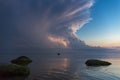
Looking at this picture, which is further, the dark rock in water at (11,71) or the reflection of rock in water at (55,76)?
the dark rock in water at (11,71)

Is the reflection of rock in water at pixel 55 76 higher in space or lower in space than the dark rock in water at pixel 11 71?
lower

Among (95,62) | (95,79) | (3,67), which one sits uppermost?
(95,62)

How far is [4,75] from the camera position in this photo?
44.3 meters

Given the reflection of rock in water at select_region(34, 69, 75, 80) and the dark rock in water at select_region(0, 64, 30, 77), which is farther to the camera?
the dark rock in water at select_region(0, 64, 30, 77)

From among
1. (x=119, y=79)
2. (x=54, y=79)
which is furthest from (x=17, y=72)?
(x=119, y=79)

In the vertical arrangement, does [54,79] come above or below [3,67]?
below

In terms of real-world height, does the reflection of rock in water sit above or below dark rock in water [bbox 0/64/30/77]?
below

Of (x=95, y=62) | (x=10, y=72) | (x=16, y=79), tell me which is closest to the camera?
(x=16, y=79)

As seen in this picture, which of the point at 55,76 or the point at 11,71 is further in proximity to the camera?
the point at 55,76

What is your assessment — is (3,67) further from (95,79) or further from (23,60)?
(23,60)

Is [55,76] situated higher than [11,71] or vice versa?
[11,71]

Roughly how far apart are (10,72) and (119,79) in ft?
75.4

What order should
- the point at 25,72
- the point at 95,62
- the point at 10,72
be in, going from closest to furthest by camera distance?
the point at 10,72, the point at 25,72, the point at 95,62

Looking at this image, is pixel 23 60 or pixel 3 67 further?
pixel 23 60
